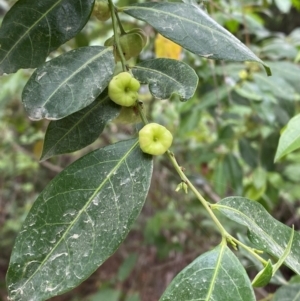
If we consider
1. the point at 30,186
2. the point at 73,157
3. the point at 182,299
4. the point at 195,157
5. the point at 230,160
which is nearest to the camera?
the point at 182,299

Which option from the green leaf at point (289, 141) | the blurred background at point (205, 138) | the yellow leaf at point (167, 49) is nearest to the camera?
the green leaf at point (289, 141)

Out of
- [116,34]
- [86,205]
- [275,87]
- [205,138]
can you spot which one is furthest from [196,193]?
[205,138]

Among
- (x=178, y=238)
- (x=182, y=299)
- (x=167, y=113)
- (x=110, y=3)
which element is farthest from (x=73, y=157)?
(x=182, y=299)

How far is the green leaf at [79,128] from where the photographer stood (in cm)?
51

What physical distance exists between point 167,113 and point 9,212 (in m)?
1.39

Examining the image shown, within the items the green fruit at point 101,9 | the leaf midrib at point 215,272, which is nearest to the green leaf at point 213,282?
the leaf midrib at point 215,272

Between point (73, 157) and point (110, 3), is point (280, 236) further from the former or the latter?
point (73, 157)

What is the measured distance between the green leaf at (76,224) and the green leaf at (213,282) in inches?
3.1

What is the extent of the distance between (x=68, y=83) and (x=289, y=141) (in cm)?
29

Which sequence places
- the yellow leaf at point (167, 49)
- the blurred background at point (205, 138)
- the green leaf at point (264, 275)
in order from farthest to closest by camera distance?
the blurred background at point (205, 138), the yellow leaf at point (167, 49), the green leaf at point (264, 275)

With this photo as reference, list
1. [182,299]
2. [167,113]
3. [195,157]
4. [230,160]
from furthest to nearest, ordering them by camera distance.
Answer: [167,113], [195,157], [230,160], [182,299]

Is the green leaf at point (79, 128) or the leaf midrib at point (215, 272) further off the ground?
the green leaf at point (79, 128)

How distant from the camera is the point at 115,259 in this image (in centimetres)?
254

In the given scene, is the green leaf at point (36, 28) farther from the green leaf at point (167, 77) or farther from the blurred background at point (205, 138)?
the blurred background at point (205, 138)
